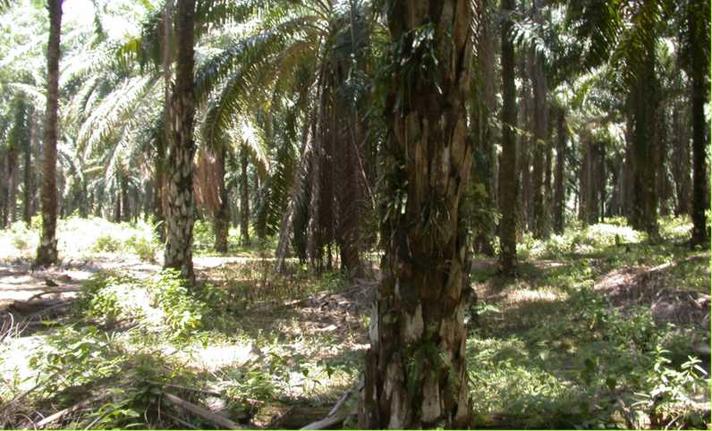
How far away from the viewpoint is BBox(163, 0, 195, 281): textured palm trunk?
424 inches

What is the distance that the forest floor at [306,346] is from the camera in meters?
4.90

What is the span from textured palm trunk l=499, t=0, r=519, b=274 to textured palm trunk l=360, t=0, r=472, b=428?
29.9 feet

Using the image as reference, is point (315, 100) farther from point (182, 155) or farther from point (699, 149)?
point (699, 149)

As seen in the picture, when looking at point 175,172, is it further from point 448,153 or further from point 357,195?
point 448,153

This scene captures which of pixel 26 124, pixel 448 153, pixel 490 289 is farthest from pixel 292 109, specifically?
pixel 26 124

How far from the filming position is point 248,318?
9.77 metres

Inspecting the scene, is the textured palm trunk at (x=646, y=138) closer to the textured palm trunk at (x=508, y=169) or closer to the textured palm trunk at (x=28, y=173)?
the textured palm trunk at (x=508, y=169)

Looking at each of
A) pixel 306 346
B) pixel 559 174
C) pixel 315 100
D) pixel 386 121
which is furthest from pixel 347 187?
pixel 559 174

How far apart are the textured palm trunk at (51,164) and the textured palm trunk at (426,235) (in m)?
12.1

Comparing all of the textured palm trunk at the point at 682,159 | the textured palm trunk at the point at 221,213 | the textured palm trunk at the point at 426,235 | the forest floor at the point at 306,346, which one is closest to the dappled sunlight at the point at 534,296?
the forest floor at the point at 306,346

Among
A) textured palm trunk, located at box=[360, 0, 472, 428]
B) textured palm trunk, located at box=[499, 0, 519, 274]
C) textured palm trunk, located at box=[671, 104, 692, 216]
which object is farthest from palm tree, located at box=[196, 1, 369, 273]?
textured palm trunk, located at box=[671, 104, 692, 216]

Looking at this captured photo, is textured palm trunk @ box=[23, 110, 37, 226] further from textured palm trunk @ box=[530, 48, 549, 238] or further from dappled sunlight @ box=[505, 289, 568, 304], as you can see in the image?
dappled sunlight @ box=[505, 289, 568, 304]

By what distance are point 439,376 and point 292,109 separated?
38.6 ft

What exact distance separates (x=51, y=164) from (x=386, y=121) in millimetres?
12134
